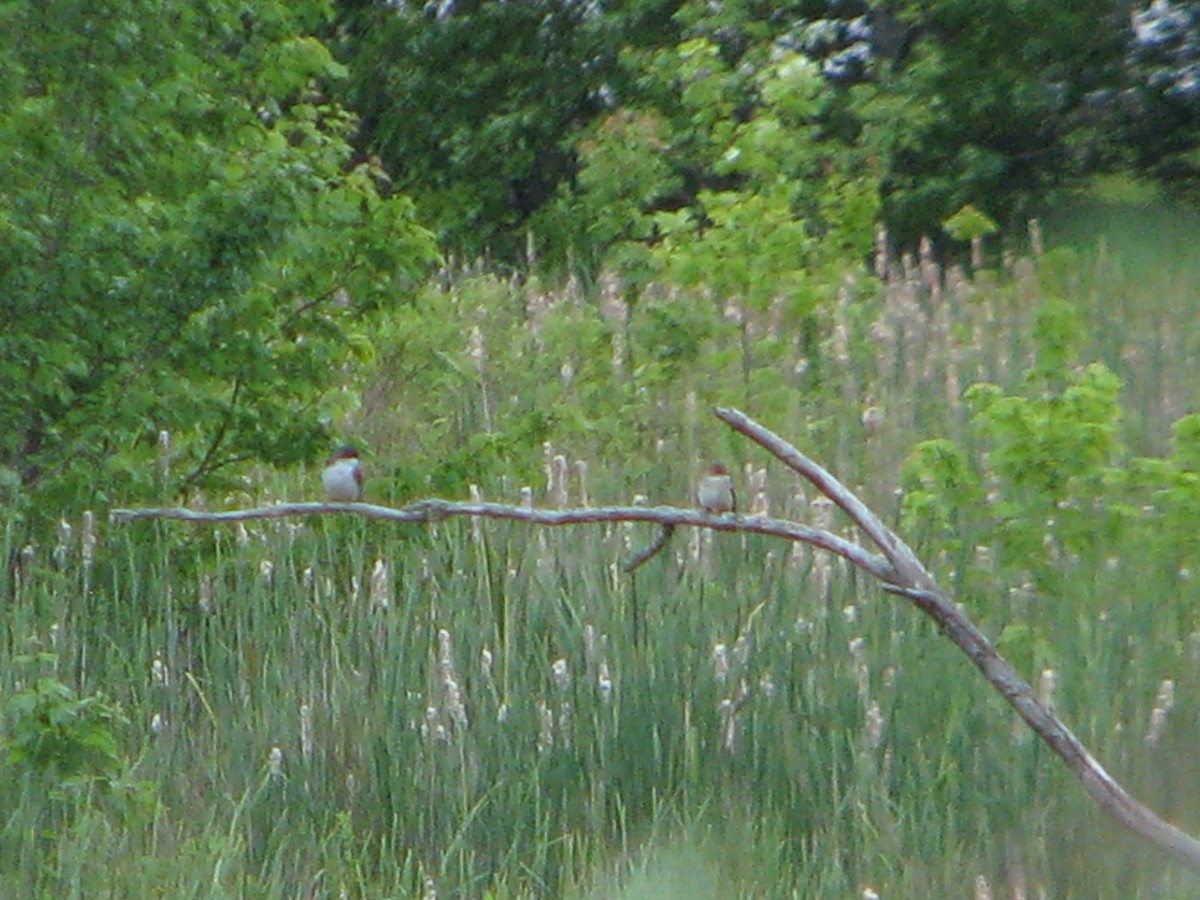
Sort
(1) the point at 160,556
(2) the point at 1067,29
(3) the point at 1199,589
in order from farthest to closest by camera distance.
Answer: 1. (2) the point at 1067,29
2. (1) the point at 160,556
3. (3) the point at 1199,589

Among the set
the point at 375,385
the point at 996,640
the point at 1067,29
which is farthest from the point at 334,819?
the point at 1067,29

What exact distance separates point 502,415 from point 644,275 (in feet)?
5.06

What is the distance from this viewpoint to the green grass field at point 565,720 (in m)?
4.34

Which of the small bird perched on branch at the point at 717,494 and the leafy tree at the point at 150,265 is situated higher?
the leafy tree at the point at 150,265

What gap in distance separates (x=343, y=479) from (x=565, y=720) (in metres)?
1.59

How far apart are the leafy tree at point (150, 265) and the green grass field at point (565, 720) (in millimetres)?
360

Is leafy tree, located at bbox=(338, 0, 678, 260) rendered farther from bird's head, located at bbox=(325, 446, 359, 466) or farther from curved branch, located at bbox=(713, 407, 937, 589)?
curved branch, located at bbox=(713, 407, 937, 589)

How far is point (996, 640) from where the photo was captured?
Result: 5.04 meters

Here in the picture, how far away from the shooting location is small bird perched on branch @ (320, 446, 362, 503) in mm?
6152

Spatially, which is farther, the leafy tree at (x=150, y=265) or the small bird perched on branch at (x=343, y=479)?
the small bird perched on branch at (x=343, y=479)

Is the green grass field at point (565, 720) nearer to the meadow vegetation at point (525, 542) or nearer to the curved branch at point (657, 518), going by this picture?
the meadow vegetation at point (525, 542)

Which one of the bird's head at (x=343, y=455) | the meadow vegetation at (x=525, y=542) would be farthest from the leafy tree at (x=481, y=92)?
the bird's head at (x=343, y=455)

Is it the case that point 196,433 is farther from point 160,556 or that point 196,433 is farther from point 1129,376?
point 1129,376

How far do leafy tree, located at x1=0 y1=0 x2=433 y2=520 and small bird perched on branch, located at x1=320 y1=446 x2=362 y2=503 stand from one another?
172 mm
